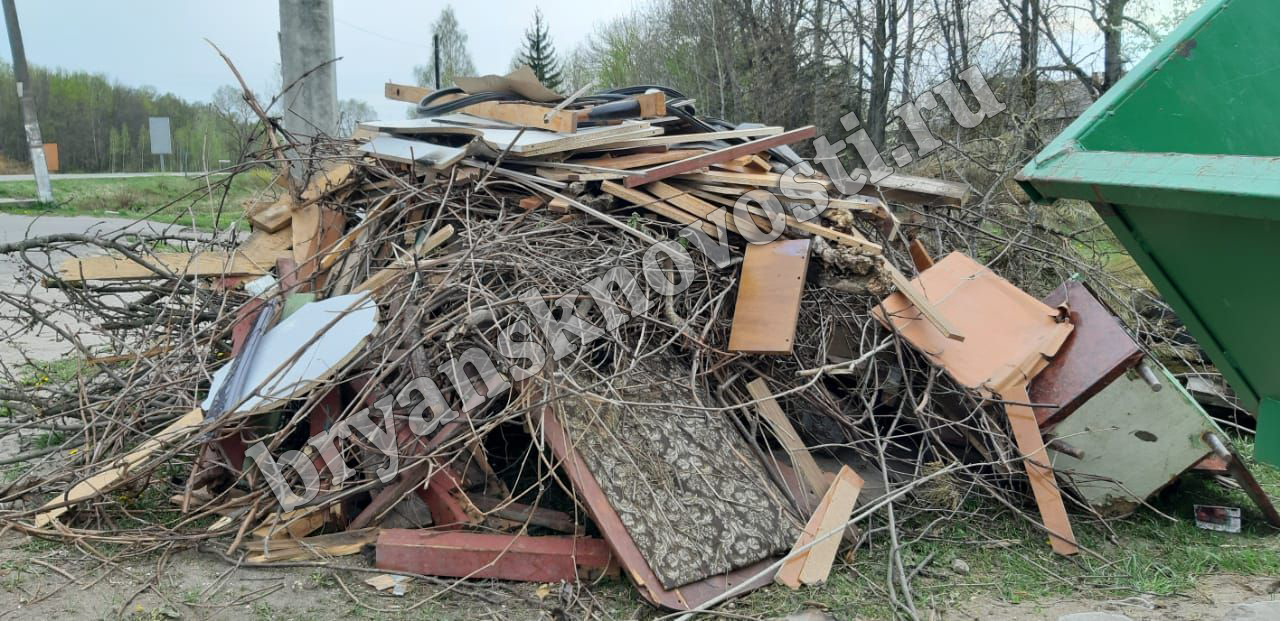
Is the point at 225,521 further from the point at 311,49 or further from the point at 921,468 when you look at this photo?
the point at 311,49

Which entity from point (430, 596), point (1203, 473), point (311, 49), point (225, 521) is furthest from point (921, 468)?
point (311, 49)

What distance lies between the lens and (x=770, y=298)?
150 inches

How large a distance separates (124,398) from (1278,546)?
5294mm

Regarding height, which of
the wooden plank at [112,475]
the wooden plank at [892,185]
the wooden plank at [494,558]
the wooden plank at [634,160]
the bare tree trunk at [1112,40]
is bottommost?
the wooden plank at [494,558]

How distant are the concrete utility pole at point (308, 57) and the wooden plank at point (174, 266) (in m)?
2.18

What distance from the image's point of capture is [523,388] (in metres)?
3.31

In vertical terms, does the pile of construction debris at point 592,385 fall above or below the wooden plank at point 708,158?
below

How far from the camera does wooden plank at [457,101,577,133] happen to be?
14.8ft

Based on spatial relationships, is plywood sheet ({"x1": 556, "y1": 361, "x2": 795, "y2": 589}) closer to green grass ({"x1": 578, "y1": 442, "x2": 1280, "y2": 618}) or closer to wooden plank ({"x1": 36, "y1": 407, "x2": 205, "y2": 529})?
green grass ({"x1": 578, "y1": 442, "x2": 1280, "y2": 618})

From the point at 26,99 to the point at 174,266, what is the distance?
54.6 ft

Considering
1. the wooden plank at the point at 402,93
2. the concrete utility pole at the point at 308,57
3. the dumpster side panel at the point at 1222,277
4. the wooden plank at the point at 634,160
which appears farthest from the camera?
the concrete utility pole at the point at 308,57

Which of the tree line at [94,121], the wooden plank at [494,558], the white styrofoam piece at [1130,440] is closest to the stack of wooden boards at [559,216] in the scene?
the wooden plank at [494,558]

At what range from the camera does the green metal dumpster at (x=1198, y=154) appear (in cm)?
220

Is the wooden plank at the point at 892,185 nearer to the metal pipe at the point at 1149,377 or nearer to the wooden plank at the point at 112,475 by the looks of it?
the metal pipe at the point at 1149,377
